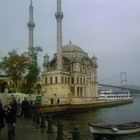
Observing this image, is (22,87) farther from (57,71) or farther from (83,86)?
(83,86)

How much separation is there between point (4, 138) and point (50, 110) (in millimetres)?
33847

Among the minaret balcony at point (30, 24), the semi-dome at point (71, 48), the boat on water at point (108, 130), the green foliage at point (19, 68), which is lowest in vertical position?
the boat on water at point (108, 130)

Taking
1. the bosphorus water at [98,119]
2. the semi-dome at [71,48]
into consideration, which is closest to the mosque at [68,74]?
the semi-dome at [71,48]

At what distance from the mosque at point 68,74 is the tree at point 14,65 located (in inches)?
1131

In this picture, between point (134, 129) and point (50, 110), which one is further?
point (50, 110)

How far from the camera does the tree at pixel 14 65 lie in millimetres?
49219

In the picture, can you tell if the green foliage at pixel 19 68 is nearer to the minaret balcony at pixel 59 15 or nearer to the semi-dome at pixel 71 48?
the minaret balcony at pixel 59 15

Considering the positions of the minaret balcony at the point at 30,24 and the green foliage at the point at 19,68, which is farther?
the minaret balcony at the point at 30,24

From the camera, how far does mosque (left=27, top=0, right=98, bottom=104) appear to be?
282 ft

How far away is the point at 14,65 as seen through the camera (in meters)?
49.3

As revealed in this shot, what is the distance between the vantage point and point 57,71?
90.6 meters

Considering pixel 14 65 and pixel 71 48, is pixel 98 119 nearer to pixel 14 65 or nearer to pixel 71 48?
pixel 14 65

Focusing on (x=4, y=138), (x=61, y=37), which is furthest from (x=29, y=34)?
(x=4, y=138)

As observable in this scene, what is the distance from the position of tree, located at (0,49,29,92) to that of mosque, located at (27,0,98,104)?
28.7m
